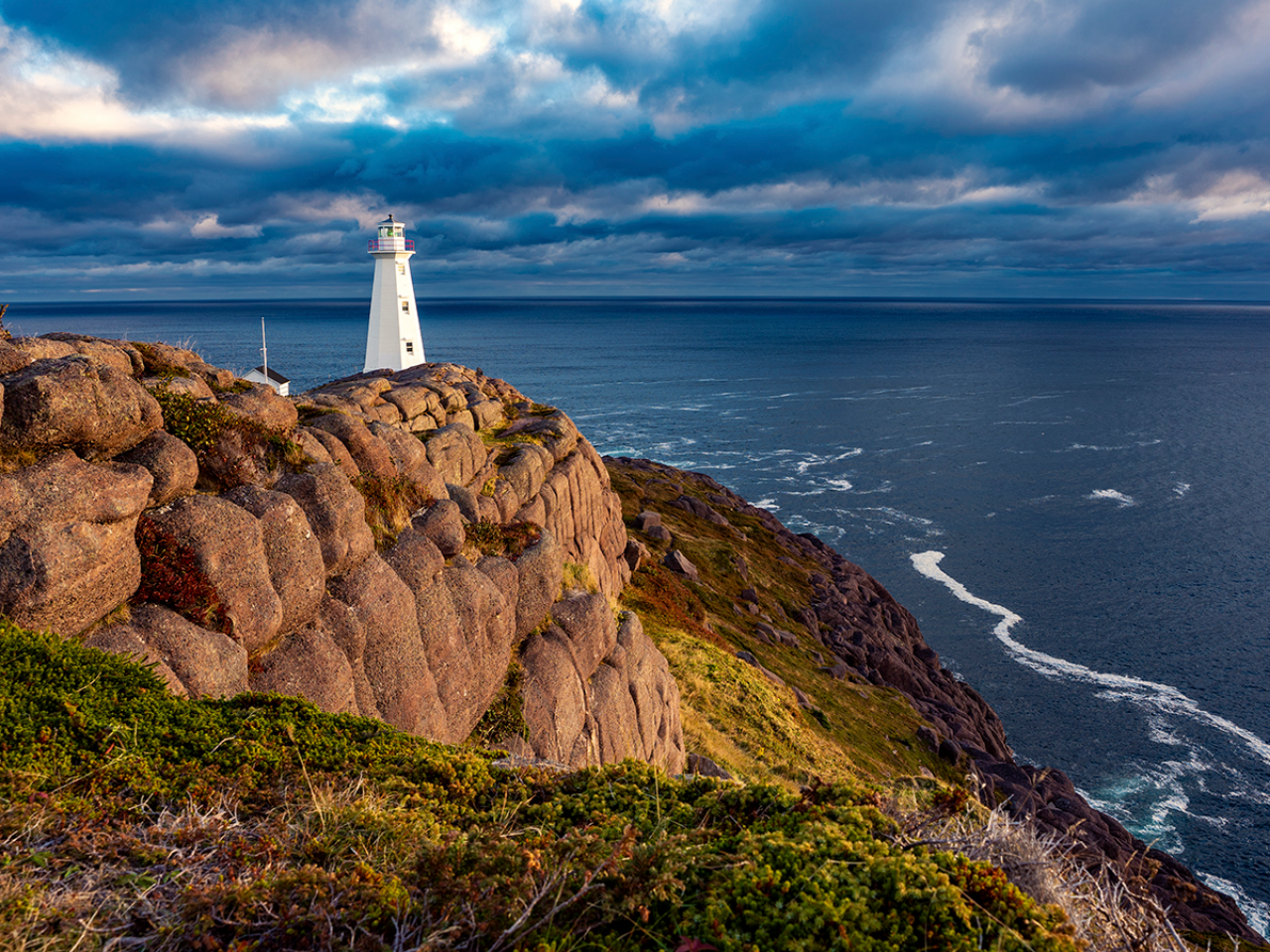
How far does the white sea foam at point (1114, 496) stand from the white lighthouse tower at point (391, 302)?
9429cm

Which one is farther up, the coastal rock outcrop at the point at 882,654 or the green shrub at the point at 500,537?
the green shrub at the point at 500,537

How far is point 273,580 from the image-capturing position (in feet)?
56.1

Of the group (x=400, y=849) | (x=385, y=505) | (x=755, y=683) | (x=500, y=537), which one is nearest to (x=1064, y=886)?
(x=400, y=849)

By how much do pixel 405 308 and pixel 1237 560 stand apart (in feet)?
310

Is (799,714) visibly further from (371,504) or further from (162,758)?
(162,758)

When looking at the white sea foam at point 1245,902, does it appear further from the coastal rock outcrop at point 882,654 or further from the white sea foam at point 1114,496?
the white sea foam at point 1114,496

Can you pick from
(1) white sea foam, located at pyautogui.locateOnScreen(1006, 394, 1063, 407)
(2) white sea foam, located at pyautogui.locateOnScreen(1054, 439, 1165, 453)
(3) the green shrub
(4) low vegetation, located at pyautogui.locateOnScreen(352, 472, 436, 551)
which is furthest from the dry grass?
(1) white sea foam, located at pyautogui.locateOnScreen(1006, 394, 1063, 407)

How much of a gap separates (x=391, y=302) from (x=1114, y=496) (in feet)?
327

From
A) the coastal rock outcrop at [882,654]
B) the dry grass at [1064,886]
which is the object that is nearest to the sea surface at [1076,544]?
the coastal rock outcrop at [882,654]

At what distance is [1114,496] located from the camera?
10750 centimetres

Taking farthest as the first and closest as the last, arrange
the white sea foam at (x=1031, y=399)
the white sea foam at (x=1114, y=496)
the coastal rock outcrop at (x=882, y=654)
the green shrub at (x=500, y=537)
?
the white sea foam at (x=1031, y=399) < the white sea foam at (x=1114, y=496) < the coastal rock outcrop at (x=882, y=654) < the green shrub at (x=500, y=537)

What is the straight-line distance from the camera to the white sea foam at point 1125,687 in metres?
61.4

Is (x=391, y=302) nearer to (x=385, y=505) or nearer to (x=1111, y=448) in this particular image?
(x=385, y=505)

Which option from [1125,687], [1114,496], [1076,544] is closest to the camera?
[1125,687]
